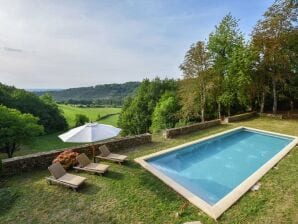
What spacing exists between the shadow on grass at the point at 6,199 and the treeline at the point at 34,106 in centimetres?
4357

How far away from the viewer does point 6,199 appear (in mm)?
6469

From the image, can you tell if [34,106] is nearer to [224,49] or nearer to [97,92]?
[224,49]

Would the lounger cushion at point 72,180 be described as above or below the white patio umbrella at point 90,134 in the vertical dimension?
below

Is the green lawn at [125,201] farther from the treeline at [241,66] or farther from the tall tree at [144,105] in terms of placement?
the tall tree at [144,105]

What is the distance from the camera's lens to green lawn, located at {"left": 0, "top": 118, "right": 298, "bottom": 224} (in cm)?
558

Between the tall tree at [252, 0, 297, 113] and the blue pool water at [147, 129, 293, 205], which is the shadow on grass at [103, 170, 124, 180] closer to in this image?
the blue pool water at [147, 129, 293, 205]

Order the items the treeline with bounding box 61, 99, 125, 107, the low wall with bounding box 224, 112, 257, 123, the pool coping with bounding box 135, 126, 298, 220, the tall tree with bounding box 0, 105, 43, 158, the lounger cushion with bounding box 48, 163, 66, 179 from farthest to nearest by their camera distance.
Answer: the treeline with bounding box 61, 99, 125, 107, the tall tree with bounding box 0, 105, 43, 158, the low wall with bounding box 224, 112, 257, 123, the lounger cushion with bounding box 48, 163, 66, 179, the pool coping with bounding box 135, 126, 298, 220

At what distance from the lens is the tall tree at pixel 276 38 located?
18.8m

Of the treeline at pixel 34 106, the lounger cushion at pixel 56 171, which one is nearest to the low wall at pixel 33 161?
the lounger cushion at pixel 56 171

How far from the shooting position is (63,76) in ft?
112

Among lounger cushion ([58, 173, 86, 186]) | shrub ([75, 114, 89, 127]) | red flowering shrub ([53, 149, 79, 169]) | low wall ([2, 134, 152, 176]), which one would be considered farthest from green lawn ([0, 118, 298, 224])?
shrub ([75, 114, 89, 127])

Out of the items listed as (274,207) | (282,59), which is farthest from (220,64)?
(274,207)

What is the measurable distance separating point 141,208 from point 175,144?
6.45 meters

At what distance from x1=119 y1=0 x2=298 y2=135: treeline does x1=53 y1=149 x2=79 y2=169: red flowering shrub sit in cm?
1528
